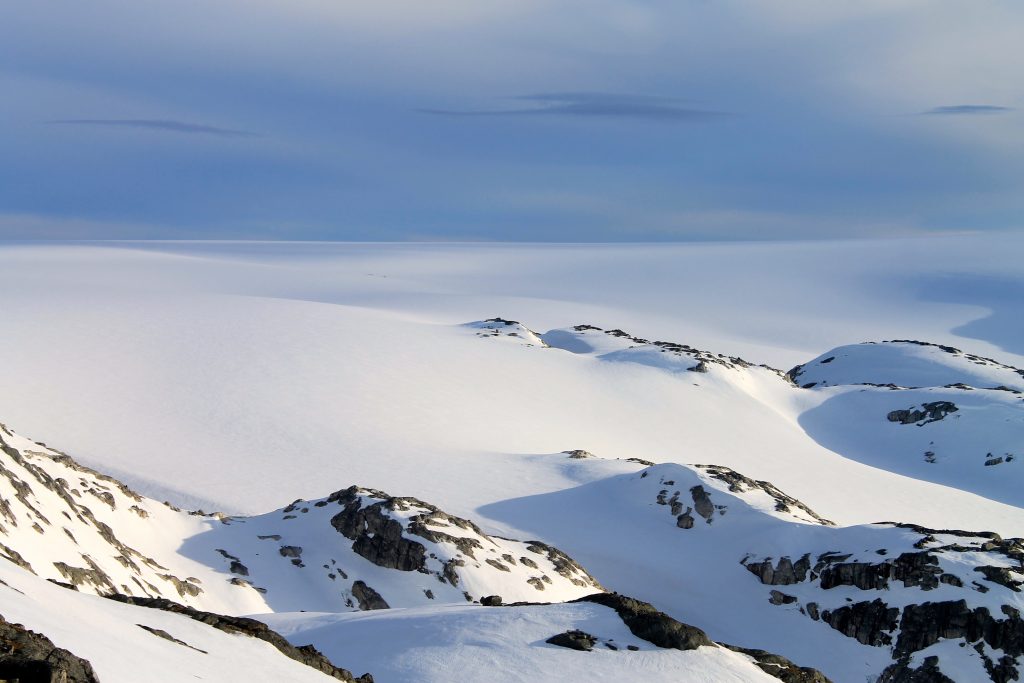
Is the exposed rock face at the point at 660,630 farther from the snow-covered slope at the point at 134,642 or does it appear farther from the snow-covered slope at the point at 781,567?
the snow-covered slope at the point at 781,567

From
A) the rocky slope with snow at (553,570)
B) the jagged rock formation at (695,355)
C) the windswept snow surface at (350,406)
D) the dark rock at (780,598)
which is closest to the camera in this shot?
the rocky slope with snow at (553,570)

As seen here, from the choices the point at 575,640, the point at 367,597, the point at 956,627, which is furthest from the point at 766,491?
the point at 575,640

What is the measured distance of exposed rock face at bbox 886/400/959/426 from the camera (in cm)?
7962

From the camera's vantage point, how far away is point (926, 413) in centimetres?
8062

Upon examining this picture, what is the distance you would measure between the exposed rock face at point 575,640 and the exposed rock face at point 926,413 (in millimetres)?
65698

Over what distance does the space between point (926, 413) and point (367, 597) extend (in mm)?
61257

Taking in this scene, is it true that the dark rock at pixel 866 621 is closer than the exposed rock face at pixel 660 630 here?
No

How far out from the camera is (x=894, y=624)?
35781 mm

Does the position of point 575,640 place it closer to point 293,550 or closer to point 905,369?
point 293,550

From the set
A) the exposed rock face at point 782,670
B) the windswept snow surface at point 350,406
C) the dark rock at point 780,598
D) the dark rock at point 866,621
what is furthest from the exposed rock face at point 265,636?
the windswept snow surface at point 350,406

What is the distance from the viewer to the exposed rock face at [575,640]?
22708 mm

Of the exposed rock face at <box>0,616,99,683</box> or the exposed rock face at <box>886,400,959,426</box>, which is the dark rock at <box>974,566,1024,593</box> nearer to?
the exposed rock face at <box>0,616,99,683</box>

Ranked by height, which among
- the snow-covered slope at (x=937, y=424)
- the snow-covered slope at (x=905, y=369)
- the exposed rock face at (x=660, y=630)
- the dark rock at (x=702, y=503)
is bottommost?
the exposed rock face at (x=660, y=630)

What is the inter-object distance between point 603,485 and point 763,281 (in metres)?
148
